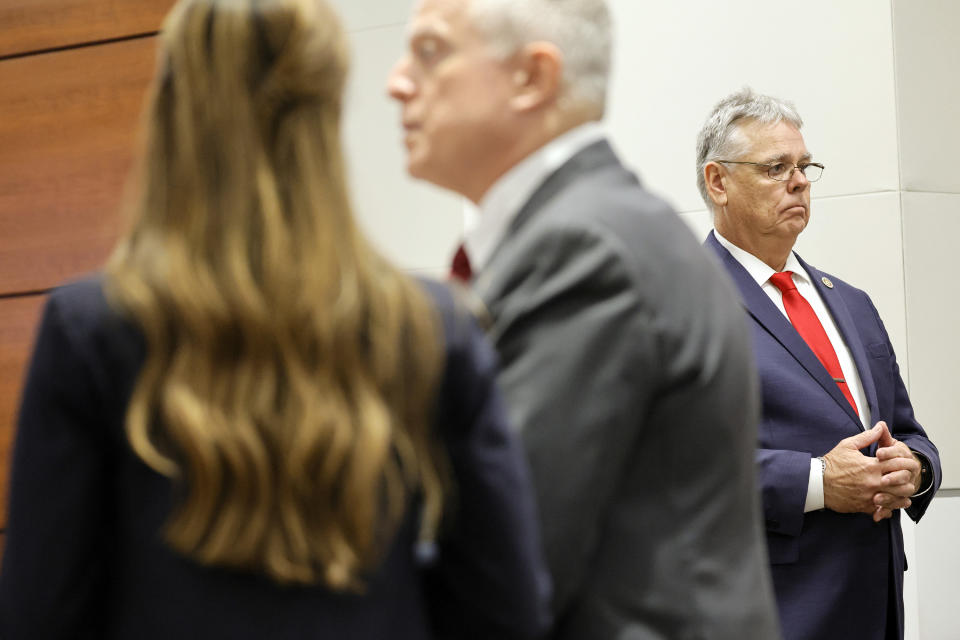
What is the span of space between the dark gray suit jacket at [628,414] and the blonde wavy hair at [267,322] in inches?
8.2

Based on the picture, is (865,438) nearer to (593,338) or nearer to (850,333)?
(850,333)

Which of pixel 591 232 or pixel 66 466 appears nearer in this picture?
pixel 66 466

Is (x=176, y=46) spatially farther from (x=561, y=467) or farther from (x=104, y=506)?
(x=561, y=467)

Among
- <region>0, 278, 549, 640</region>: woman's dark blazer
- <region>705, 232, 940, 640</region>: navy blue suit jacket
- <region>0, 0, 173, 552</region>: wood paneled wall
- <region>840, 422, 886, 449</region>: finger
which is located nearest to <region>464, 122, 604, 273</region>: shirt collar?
<region>0, 278, 549, 640</region>: woman's dark blazer

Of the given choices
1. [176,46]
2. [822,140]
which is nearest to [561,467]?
[176,46]

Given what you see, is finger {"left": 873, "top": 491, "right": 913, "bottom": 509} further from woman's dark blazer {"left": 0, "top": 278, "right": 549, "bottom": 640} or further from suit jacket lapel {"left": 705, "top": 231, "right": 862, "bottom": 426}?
woman's dark blazer {"left": 0, "top": 278, "right": 549, "bottom": 640}

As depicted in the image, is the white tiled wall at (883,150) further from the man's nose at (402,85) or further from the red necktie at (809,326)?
the man's nose at (402,85)

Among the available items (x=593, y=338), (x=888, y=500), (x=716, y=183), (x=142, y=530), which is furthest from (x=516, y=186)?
(x=716, y=183)

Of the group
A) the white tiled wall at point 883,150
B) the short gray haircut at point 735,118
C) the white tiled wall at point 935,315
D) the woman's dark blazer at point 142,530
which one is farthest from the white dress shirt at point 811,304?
the woman's dark blazer at point 142,530

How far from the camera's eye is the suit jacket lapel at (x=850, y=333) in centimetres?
290

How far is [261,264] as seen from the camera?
3.20 ft

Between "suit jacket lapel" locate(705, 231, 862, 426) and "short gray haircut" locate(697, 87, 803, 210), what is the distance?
37cm

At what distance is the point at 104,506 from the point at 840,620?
2.13 meters

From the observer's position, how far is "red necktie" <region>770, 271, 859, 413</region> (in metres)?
2.90
